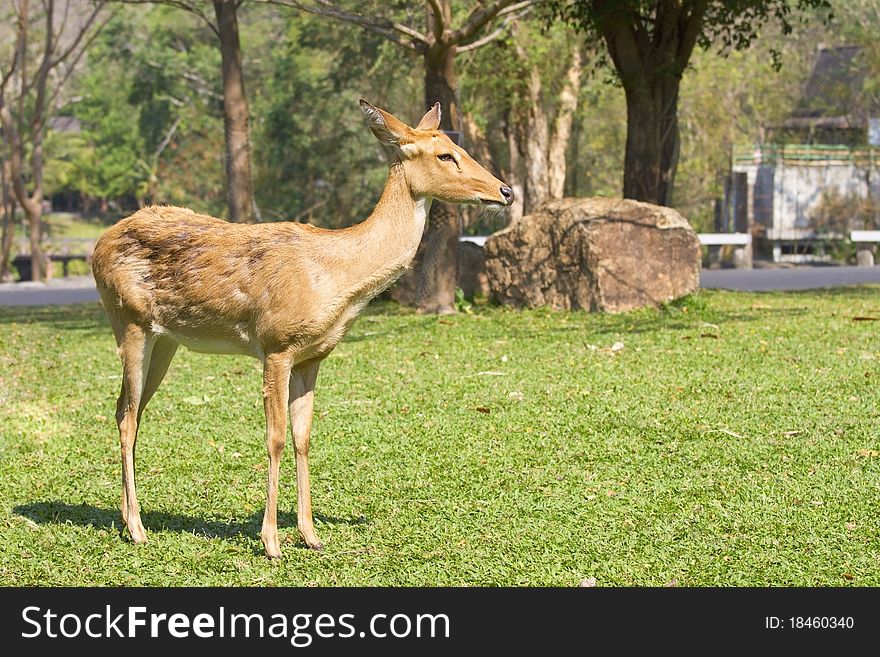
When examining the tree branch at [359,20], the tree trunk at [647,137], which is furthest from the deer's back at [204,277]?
the tree trunk at [647,137]

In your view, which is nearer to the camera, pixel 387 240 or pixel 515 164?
pixel 387 240

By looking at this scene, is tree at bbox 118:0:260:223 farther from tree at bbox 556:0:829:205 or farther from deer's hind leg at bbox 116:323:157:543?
deer's hind leg at bbox 116:323:157:543

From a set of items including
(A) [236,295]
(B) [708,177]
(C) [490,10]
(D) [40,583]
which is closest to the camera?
(D) [40,583]

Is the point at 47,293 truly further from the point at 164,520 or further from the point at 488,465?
the point at 164,520

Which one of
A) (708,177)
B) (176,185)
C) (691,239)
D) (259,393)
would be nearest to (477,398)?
(259,393)

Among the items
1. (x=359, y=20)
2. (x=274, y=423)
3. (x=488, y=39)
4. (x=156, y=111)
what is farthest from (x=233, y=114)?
(x=156, y=111)

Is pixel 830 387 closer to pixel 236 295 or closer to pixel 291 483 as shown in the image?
pixel 291 483

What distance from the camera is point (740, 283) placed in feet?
76.5

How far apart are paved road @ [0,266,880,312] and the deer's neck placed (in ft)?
51.0

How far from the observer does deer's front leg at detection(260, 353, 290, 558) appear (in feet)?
19.2

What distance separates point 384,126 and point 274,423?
1.48 metres

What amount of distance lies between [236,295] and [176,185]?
43685 mm

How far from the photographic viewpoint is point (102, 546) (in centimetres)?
614

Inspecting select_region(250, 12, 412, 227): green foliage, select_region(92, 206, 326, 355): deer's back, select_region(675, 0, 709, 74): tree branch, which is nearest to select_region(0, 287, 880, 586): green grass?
select_region(92, 206, 326, 355): deer's back
